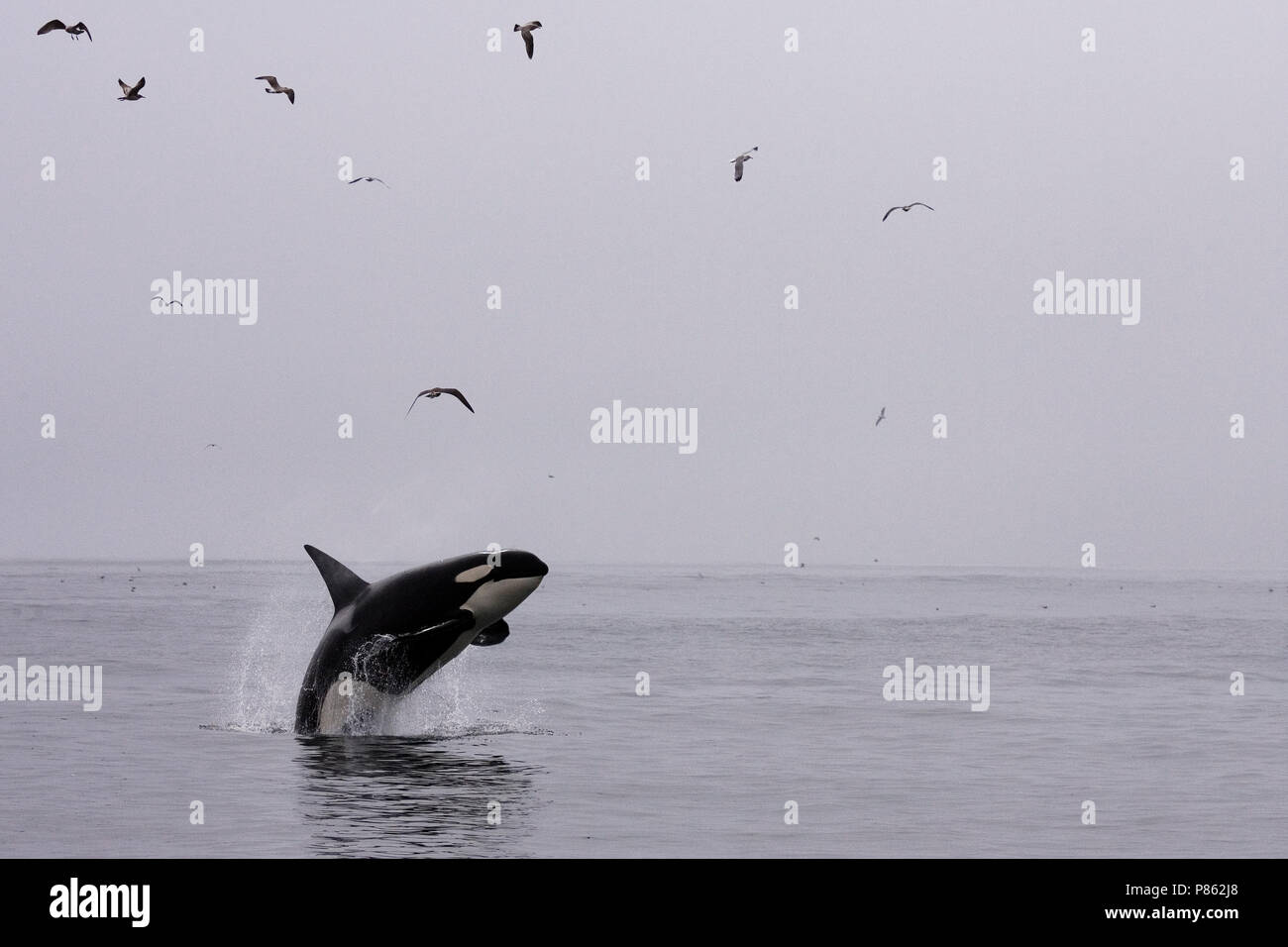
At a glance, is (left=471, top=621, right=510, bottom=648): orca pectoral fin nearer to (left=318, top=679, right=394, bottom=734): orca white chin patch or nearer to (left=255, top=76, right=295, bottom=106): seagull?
(left=318, top=679, right=394, bottom=734): orca white chin patch

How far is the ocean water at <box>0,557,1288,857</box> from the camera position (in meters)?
14.4

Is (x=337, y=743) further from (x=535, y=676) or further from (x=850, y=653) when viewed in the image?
(x=850, y=653)

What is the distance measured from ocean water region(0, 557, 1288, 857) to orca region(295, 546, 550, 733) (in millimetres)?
756

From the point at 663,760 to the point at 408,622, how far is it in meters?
3.72

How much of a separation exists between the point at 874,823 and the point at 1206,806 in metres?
3.87

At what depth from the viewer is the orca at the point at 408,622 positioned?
19562 millimetres

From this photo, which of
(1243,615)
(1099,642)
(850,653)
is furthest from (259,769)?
(1243,615)

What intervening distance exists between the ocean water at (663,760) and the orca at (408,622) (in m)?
0.76

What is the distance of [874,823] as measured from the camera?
1534cm

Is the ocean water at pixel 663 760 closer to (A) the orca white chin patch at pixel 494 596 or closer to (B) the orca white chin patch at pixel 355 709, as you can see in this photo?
(B) the orca white chin patch at pixel 355 709

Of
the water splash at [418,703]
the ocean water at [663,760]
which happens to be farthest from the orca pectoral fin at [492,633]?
the water splash at [418,703]

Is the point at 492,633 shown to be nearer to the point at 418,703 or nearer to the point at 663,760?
the point at 663,760

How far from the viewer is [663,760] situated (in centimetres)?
1967

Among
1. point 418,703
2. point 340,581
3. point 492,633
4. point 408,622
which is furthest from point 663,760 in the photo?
point 418,703
